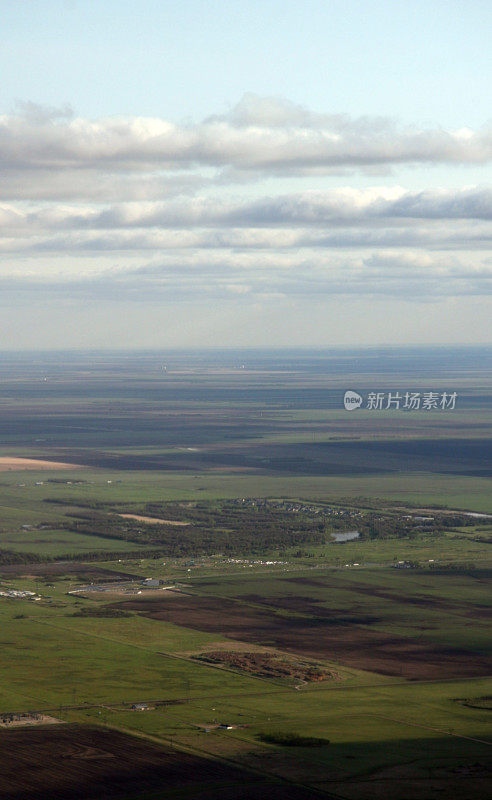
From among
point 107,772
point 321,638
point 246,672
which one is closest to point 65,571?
point 321,638

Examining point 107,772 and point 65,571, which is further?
point 65,571

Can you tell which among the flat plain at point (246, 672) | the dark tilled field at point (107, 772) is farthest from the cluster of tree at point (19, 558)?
the dark tilled field at point (107, 772)

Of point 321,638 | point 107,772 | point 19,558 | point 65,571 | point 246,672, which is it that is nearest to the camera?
point 107,772

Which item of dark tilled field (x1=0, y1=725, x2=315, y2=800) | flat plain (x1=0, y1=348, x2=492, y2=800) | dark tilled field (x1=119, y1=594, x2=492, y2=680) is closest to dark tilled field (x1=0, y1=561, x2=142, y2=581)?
flat plain (x1=0, y1=348, x2=492, y2=800)

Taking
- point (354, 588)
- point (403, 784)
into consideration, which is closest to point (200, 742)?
point (403, 784)

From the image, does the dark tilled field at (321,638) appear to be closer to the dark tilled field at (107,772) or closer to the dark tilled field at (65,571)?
the dark tilled field at (65,571)

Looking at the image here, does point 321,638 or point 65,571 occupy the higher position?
point 321,638

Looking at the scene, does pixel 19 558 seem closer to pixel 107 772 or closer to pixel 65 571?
pixel 65 571
